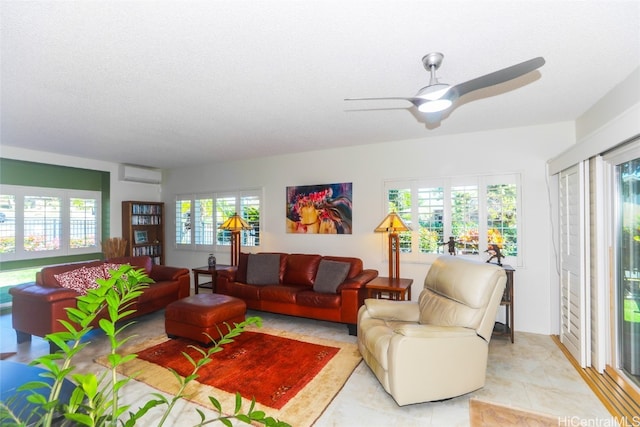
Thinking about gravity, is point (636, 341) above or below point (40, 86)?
below

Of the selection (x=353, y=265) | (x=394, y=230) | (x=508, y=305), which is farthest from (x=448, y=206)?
(x=353, y=265)

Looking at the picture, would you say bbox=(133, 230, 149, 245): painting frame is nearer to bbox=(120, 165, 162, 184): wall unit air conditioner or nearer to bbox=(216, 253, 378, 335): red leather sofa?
bbox=(120, 165, 162, 184): wall unit air conditioner

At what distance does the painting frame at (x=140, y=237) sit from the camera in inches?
235

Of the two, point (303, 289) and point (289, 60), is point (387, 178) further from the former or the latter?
point (289, 60)

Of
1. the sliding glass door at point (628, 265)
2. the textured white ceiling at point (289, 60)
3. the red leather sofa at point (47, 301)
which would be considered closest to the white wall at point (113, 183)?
the textured white ceiling at point (289, 60)

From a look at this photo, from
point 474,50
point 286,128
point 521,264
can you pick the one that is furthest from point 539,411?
point 286,128

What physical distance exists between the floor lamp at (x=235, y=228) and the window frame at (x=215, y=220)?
0.70ft

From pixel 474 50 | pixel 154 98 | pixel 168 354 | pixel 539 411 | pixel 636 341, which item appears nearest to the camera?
pixel 474 50

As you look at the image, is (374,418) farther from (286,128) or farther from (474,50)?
(286,128)

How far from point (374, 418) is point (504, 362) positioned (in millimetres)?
1590

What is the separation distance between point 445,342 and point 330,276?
190 cm

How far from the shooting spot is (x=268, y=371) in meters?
2.81

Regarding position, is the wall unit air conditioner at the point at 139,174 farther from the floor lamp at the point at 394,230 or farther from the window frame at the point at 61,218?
the floor lamp at the point at 394,230

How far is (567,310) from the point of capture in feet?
10.5
